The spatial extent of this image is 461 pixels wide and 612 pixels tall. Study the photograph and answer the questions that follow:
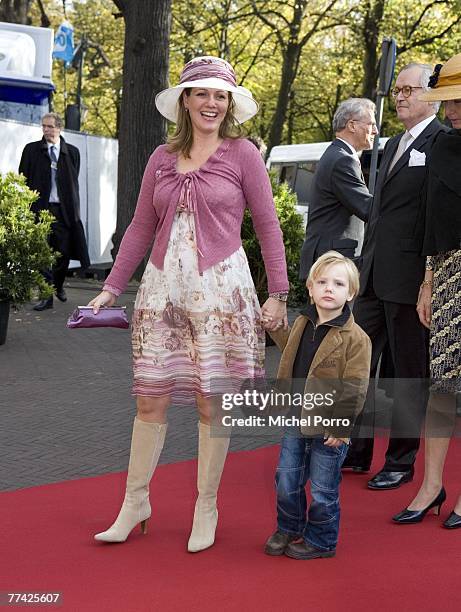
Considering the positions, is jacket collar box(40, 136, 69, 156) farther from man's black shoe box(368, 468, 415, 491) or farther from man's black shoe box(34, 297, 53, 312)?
man's black shoe box(368, 468, 415, 491)

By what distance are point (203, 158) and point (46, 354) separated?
17.5 ft

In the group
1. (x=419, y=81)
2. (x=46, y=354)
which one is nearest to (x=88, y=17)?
(x=46, y=354)

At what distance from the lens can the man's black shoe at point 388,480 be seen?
523cm

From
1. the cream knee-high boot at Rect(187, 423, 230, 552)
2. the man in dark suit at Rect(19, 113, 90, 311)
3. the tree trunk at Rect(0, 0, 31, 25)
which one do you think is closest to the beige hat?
the cream knee-high boot at Rect(187, 423, 230, 552)

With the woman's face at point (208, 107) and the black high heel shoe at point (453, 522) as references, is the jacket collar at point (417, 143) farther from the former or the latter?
the black high heel shoe at point (453, 522)

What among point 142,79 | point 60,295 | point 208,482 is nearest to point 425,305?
point 208,482

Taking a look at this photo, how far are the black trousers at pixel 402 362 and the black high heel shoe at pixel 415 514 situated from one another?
2.15 ft

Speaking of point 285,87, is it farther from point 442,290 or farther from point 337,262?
point 337,262

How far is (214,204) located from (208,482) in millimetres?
1125

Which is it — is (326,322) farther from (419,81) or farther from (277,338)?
(419,81)

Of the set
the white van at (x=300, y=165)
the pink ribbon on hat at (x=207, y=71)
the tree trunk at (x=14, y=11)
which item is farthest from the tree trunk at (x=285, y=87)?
the pink ribbon on hat at (x=207, y=71)

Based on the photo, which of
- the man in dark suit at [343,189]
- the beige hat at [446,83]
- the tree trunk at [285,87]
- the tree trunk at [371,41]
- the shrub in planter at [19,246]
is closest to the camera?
the beige hat at [446,83]

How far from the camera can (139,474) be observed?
169 inches

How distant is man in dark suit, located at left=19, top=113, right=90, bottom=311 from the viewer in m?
11.4
